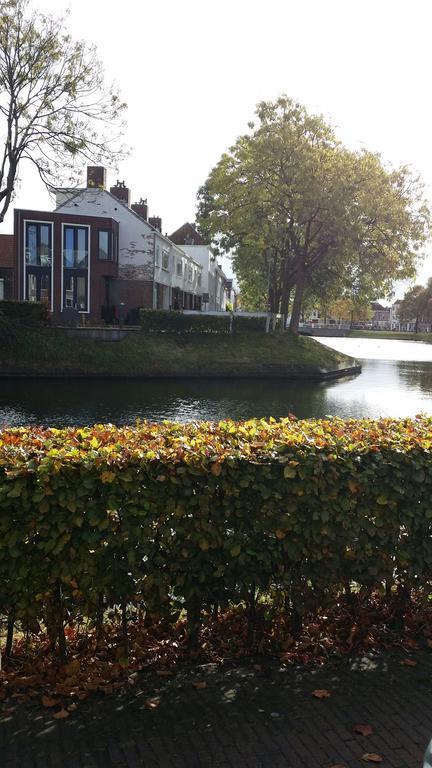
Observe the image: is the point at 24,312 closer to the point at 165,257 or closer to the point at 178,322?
the point at 178,322

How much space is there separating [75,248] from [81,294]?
3.54m

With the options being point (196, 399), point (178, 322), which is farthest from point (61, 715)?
point (178, 322)

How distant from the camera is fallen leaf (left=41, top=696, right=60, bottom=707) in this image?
385 centimetres

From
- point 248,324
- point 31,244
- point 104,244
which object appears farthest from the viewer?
point 104,244

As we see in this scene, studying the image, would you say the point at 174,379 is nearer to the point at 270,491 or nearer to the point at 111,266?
the point at 111,266

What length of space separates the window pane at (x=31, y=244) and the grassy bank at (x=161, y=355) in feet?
48.9

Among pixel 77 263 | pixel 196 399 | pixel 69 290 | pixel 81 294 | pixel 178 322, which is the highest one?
pixel 77 263

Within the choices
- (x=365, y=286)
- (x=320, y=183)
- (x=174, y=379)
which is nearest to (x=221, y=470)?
(x=174, y=379)

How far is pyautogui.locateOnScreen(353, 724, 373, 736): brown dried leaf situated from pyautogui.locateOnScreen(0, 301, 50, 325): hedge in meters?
32.5

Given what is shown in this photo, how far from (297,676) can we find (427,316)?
13670cm

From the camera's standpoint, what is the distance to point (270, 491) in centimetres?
416

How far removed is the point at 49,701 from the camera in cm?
387

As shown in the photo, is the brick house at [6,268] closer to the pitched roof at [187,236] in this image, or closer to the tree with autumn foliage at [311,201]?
the tree with autumn foliage at [311,201]

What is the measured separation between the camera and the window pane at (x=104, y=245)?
48.0 metres
